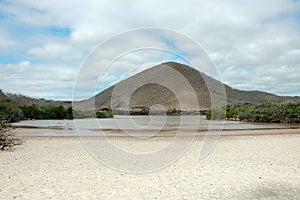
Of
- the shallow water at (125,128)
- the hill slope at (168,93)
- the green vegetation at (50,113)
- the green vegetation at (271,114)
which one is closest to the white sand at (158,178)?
the hill slope at (168,93)

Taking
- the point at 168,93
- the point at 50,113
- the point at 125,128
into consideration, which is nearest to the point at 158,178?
the point at 125,128

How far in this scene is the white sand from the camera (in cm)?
637

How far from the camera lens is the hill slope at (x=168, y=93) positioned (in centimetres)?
→ 1376

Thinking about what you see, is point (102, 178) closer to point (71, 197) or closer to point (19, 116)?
point (71, 197)

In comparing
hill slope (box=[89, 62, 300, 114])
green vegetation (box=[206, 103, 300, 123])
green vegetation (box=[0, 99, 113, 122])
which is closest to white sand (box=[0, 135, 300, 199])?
hill slope (box=[89, 62, 300, 114])

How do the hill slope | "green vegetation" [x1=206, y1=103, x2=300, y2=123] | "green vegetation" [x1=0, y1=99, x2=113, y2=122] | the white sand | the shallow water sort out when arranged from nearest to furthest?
the white sand
the hill slope
the shallow water
"green vegetation" [x1=206, y1=103, x2=300, y2=123]
"green vegetation" [x1=0, y1=99, x2=113, y2=122]

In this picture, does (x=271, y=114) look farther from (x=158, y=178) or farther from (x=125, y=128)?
(x=158, y=178)

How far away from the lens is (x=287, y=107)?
1489 inches

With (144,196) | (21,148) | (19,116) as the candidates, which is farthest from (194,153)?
(19,116)

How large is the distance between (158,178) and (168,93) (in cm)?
4018

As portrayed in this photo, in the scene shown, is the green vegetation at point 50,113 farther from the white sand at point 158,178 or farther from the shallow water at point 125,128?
the white sand at point 158,178

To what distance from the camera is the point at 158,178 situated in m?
7.84

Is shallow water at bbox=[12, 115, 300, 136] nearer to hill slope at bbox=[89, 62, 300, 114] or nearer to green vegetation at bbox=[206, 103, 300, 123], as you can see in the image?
hill slope at bbox=[89, 62, 300, 114]

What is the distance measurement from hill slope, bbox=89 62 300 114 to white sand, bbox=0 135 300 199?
2868 millimetres
